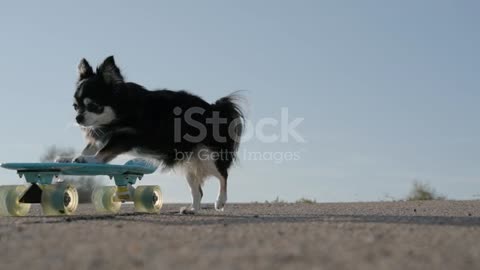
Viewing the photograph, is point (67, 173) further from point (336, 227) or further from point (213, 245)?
point (213, 245)

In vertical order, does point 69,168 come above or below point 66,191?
above

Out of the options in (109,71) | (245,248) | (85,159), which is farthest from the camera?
(109,71)

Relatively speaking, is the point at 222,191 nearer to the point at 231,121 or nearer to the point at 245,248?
the point at 231,121

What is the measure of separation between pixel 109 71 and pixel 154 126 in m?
0.86

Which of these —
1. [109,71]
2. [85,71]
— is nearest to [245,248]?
[109,71]

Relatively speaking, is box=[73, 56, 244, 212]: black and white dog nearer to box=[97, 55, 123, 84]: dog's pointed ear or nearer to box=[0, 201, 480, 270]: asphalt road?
box=[97, 55, 123, 84]: dog's pointed ear

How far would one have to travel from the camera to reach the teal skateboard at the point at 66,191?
788 cm

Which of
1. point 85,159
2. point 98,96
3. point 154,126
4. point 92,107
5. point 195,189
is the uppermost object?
point 98,96

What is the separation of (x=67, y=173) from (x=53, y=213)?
55cm

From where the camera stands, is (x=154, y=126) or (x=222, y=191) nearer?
(x=154, y=126)

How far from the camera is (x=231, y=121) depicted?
9.59 m

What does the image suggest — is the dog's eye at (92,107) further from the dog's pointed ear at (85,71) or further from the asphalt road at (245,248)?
the asphalt road at (245,248)

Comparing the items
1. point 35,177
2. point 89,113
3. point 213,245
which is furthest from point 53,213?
point 213,245

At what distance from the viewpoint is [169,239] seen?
4332 mm
